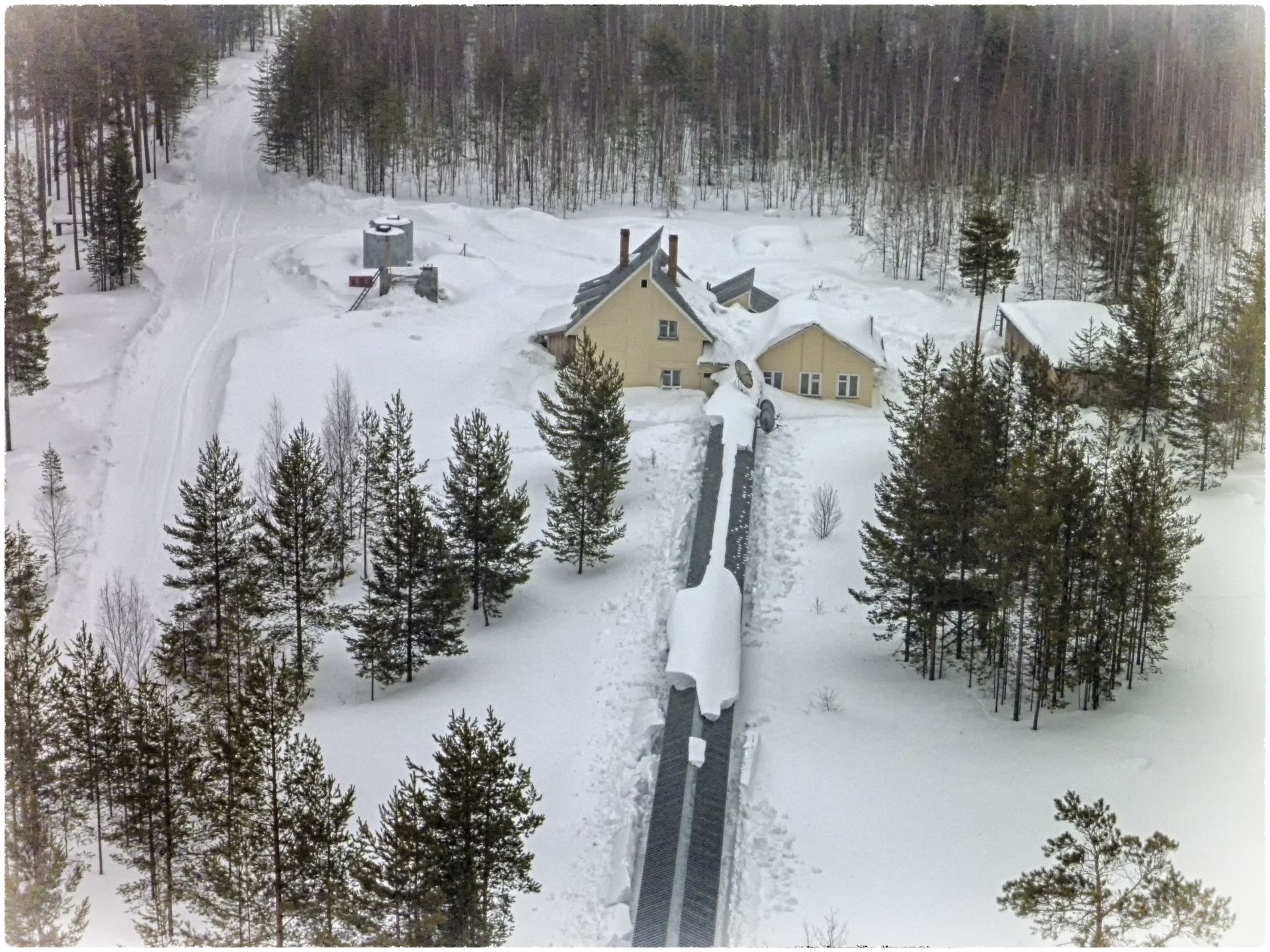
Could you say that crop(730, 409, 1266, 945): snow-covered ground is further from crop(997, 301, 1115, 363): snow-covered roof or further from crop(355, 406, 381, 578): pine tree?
crop(997, 301, 1115, 363): snow-covered roof

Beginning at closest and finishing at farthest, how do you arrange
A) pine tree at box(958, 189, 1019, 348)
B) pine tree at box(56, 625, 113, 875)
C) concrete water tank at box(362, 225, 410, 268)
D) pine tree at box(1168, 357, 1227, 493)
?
pine tree at box(56, 625, 113, 875), pine tree at box(1168, 357, 1227, 493), pine tree at box(958, 189, 1019, 348), concrete water tank at box(362, 225, 410, 268)

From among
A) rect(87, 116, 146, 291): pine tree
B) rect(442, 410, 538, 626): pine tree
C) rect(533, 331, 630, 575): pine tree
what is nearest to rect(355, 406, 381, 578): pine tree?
rect(442, 410, 538, 626): pine tree

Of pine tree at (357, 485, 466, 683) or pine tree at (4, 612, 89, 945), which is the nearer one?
pine tree at (4, 612, 89, 945)

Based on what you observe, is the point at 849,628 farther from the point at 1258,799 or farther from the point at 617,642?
the point at 1258,799

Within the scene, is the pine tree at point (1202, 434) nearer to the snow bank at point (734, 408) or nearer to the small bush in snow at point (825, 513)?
the small bush in snow at point (825, 513)

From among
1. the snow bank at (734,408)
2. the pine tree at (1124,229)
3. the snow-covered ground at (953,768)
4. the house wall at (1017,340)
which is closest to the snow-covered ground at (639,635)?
the snow-covered ground at (953,768)

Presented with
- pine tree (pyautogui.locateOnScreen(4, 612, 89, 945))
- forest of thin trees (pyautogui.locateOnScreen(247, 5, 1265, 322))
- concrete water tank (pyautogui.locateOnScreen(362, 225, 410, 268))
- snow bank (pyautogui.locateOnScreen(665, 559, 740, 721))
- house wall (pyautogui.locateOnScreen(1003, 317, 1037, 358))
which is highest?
forest of thin trees (pyautogui.locateOnScreen(247, 5, 1265, 322))

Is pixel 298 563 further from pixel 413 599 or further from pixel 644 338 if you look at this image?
pixel 644 338
